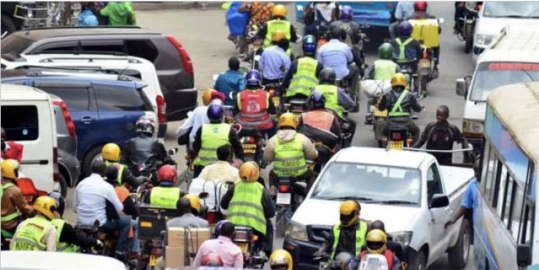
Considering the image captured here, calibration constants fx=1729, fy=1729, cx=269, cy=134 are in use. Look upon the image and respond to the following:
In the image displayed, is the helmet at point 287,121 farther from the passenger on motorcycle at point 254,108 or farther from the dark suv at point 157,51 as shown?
the dark suv at point 157,51

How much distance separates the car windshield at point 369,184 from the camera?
18312 mm

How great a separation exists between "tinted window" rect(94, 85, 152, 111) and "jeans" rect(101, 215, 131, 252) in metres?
5.44

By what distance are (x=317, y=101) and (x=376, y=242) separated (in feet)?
22.1

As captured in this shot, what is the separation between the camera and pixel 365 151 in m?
19.3

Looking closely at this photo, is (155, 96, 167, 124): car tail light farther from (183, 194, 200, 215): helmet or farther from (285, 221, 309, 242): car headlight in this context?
(183, 194, 200, 215): helmet

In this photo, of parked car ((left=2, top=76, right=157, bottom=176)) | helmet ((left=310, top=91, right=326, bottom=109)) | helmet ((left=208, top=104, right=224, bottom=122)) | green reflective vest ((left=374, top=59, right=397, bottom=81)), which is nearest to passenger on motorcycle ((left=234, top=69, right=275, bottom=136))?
helmet ((left=310, top=91, right=326, bottom=109))

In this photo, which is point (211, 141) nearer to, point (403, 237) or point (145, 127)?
point (145, 127)

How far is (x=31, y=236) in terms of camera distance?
641 inches

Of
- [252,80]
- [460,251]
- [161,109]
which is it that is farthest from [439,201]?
[161,109]

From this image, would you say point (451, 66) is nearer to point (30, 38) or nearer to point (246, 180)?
point (30, 38)

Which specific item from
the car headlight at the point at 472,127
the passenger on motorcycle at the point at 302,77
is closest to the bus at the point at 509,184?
the car headlight at the point at 472,127

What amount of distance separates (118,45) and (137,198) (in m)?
8.20

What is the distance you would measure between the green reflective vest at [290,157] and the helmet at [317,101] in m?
1.55

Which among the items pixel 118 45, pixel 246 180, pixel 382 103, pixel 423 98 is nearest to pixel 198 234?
pixel 246 180
